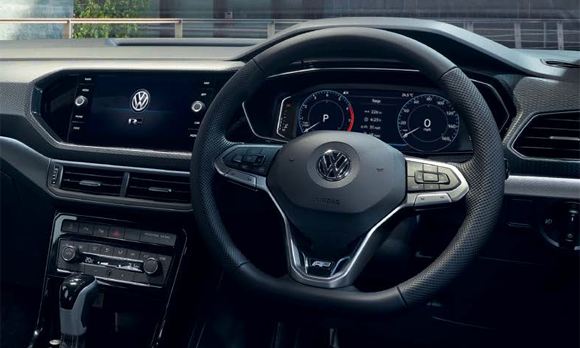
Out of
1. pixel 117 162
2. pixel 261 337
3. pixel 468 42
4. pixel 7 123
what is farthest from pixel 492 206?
pixel 7 123

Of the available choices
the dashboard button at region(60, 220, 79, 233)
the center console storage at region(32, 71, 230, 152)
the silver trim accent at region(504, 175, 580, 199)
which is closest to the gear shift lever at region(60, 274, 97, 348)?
the dashboard button at region(60, 220, 79, 233)

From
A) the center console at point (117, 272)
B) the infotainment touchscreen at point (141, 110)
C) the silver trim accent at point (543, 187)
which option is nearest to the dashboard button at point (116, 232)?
the center console at point (117, 272)

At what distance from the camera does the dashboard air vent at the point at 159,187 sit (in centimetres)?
203

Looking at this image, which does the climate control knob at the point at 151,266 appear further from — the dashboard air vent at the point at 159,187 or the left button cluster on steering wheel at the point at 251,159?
the left button cluster on steering wheel at the point at 251,159

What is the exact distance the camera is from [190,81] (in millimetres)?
2064

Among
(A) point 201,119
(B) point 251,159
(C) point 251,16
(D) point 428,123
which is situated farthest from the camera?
(C) point 251,16

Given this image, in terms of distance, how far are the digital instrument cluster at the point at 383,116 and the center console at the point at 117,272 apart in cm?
50

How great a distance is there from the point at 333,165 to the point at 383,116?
0.34 meters

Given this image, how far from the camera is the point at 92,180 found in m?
2.13

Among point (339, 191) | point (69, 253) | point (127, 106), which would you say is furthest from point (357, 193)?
point (69, 253)

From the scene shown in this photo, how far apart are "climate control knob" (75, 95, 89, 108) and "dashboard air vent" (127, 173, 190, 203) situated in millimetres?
281

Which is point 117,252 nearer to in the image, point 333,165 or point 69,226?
point 69,226

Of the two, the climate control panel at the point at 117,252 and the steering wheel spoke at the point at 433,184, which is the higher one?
the steering wheel spoke at the point at 433,184

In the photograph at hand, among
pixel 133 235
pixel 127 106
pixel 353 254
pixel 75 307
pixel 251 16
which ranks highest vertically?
pixel 251 16
